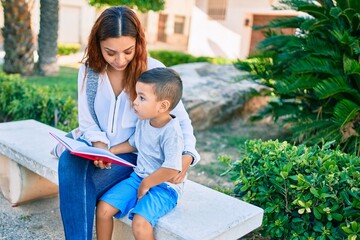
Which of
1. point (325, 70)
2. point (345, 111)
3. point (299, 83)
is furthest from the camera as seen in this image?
point (299, 83)

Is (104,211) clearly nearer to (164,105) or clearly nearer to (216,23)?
(164,105)

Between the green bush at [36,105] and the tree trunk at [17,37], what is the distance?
4297mm

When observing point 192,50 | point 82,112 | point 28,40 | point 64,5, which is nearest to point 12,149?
point 82,112

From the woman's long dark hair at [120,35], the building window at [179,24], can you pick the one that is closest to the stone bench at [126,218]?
the woman's long dark hair at [120,35]

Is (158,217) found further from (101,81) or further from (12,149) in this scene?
(12,149)

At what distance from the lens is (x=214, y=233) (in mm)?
1851

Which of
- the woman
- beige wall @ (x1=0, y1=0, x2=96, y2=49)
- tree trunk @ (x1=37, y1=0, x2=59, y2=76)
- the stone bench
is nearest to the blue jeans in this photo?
the woman

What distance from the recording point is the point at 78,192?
202cm

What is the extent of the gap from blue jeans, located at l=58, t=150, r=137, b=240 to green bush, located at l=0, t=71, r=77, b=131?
2.03m

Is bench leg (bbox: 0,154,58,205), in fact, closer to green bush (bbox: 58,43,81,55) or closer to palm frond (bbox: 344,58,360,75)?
palm frond (bbox: 344,58,360,75)

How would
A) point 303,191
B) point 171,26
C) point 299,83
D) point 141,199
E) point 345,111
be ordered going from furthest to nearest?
point 171,26, point 299,83, point 345,111, point 303,191, point 141,199

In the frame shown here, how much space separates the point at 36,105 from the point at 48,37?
4705mm

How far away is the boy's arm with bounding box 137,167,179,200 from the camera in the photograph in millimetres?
1949

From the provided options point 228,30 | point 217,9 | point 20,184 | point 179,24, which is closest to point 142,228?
point 20,184
